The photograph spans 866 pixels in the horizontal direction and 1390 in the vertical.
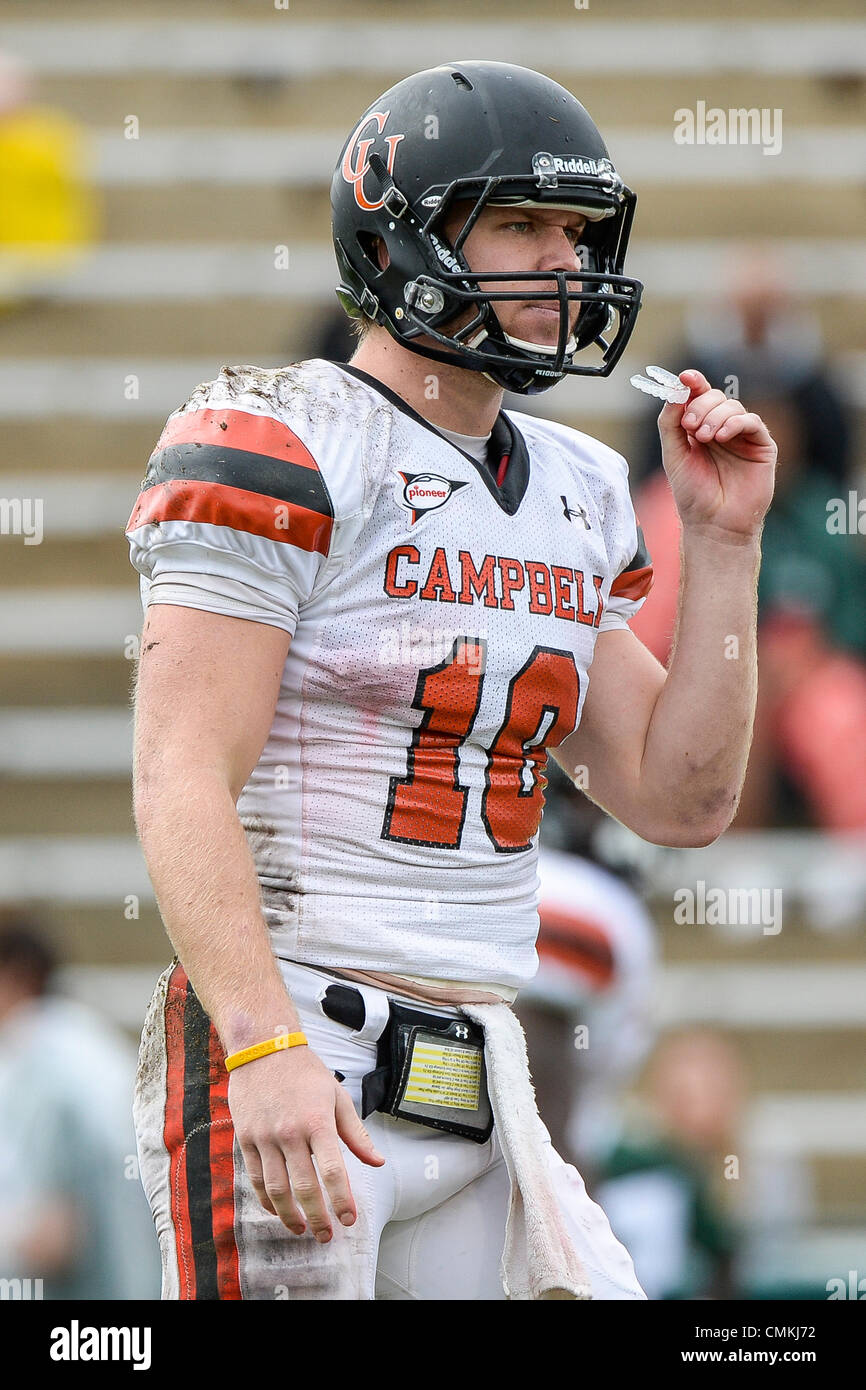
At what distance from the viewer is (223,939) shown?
1767 mm

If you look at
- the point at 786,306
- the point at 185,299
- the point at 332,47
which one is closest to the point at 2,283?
the point at 185,299

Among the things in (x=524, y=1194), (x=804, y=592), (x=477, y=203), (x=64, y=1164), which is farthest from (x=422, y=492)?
(x=804, y=592)

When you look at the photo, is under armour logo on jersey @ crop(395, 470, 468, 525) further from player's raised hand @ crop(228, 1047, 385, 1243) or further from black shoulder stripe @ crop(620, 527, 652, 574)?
player's raised hand @ crop(228, 1047, 385, 1243)

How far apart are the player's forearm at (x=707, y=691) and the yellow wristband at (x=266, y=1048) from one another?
77cm

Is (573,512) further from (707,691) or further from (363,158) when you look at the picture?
(363,158)

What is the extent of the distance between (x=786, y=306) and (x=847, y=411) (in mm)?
460

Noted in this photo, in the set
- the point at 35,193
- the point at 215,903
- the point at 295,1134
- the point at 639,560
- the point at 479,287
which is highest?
the point at 35,193

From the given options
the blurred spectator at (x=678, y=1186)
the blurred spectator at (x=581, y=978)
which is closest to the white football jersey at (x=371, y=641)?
the blurred spectator at (x=581, y=978)

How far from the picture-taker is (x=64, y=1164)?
3865 millimetres

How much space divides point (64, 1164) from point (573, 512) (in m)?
2.32

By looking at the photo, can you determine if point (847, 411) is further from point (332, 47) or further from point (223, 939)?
point (223, 939)

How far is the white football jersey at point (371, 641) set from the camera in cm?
188

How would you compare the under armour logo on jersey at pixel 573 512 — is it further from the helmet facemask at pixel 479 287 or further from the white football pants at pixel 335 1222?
the white football pants at pixel 335 1222

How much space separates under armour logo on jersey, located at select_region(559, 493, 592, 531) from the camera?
2182 millimetres
